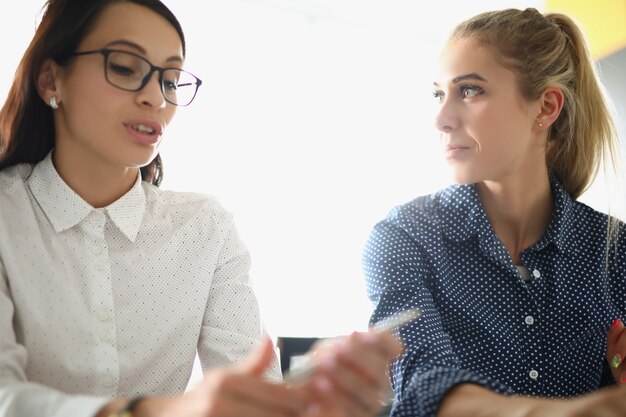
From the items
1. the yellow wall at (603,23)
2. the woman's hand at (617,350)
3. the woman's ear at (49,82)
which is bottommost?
the woman's hand at (617,350)

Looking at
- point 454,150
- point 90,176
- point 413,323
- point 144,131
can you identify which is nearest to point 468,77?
point 454,150

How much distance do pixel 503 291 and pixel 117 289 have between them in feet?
2.66

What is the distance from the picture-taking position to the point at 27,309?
1123 mm

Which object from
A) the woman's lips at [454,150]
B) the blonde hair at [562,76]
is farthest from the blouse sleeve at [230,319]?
the blonde hair at [562,76]

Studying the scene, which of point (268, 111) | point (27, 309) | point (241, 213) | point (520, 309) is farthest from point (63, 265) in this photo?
point (268, 111)

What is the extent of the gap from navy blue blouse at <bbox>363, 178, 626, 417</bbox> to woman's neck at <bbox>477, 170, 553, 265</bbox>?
0.05 m

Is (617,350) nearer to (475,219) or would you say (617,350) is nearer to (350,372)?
(475,219)

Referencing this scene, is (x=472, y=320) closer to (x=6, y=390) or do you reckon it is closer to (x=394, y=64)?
(x=6, y=390)

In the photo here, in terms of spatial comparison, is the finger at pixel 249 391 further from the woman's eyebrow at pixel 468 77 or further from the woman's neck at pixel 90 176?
the woman's eyebrow at pixel 468 77

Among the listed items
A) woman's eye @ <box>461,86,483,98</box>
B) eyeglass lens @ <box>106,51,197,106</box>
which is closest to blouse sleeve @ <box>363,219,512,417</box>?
woman's eye @ <box>461,86,483,98</box>

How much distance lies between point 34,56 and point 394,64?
311cm

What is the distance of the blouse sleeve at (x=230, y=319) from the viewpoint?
1.31 metres

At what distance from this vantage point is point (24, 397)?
2.87 feet

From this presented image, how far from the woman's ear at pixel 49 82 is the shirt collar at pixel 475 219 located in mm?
883
